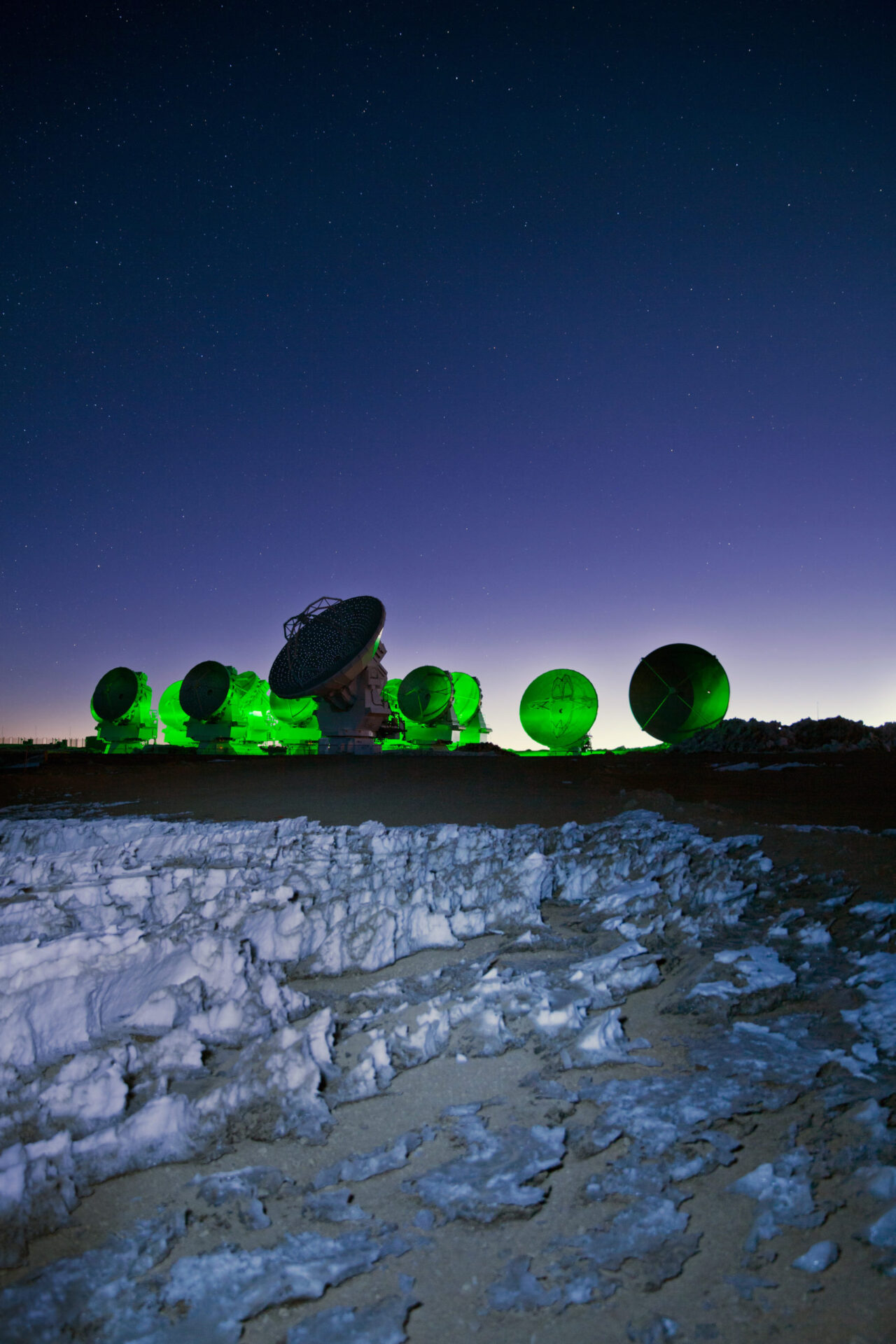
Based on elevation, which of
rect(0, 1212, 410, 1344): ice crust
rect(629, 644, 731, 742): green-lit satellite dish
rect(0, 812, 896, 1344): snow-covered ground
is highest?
rect(629, 644, 731, 742): green-lit satellite dish

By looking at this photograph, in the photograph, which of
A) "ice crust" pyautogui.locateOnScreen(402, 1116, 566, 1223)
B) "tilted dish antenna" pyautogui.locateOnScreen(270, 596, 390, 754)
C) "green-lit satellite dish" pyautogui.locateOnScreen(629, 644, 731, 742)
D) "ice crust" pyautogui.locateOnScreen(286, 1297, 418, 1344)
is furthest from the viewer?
"tilted dish antenna" pyautogui.locateOnScreen(270, 596, 390, 754)

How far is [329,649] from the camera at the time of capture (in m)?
26.1

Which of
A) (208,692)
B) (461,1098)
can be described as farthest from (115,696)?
(461,1098)

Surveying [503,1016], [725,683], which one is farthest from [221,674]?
[503,1016]

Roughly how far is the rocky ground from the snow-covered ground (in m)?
0.01

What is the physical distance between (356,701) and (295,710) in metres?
7.29

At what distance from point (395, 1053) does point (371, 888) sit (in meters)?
2.16

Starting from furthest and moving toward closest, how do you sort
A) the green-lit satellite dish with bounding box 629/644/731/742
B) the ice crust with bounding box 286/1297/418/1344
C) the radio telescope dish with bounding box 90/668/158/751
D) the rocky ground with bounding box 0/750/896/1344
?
the radio telescope dish with bounding box 90/668/158/751, the green-lit satellite dish with bounding box 629/644/731/742, the rocky ground with bounding box 0/750/896/1344, the ice crust with bounding box 286/1297/418/1344

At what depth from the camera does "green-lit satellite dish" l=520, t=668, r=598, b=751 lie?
95.0 ft

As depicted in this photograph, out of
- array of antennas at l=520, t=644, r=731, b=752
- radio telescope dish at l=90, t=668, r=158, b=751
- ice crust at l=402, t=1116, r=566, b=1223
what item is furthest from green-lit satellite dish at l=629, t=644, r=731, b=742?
radio telescope dish at l=90, t=668, r=158, b=751

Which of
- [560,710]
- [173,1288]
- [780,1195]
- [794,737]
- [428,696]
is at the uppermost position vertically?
[428,696]

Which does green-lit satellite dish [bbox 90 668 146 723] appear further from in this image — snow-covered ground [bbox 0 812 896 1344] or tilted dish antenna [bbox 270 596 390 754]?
snow-covered ground [bbox 0 812 896 1344]

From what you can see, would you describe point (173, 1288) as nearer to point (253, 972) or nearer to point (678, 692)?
point (253, 972)

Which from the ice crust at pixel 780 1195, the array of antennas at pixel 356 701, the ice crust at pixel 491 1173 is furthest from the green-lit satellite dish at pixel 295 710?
the ice crust at pixel 780 1195
